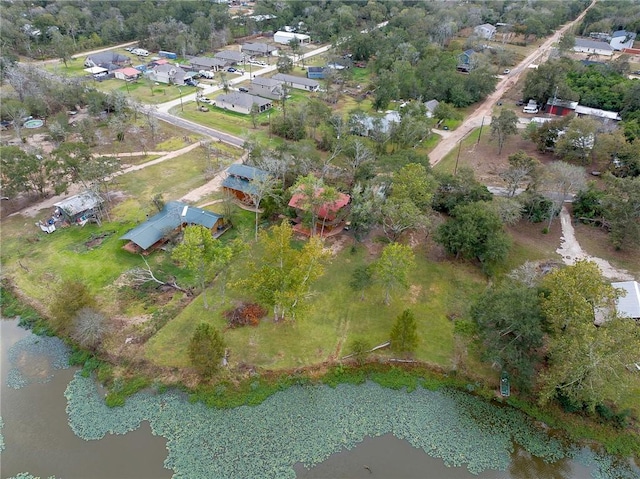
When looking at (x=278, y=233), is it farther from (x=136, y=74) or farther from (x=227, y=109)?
(x=136, y=74)

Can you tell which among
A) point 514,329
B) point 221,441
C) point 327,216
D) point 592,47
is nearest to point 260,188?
point 327,216

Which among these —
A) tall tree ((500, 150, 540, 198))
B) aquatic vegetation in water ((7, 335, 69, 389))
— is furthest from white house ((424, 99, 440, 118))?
aquatic vegetation in water ((7, 335, 69, 389))

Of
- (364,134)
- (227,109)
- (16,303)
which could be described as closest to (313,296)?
(16,303)

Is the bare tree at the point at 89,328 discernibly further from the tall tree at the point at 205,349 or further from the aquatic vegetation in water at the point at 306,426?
the tall tree at the point at 205,349

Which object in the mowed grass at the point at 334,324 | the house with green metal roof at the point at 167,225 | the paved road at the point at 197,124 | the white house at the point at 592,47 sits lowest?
the mowed grass at the point at 334,324

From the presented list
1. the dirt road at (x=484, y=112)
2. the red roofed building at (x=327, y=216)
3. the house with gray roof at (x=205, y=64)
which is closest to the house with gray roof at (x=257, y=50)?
the house with gray roof at (x=205, y=64)

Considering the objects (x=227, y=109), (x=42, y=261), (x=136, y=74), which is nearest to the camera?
(x=42, y=261)

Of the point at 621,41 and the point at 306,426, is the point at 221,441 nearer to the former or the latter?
the point at 306,426
